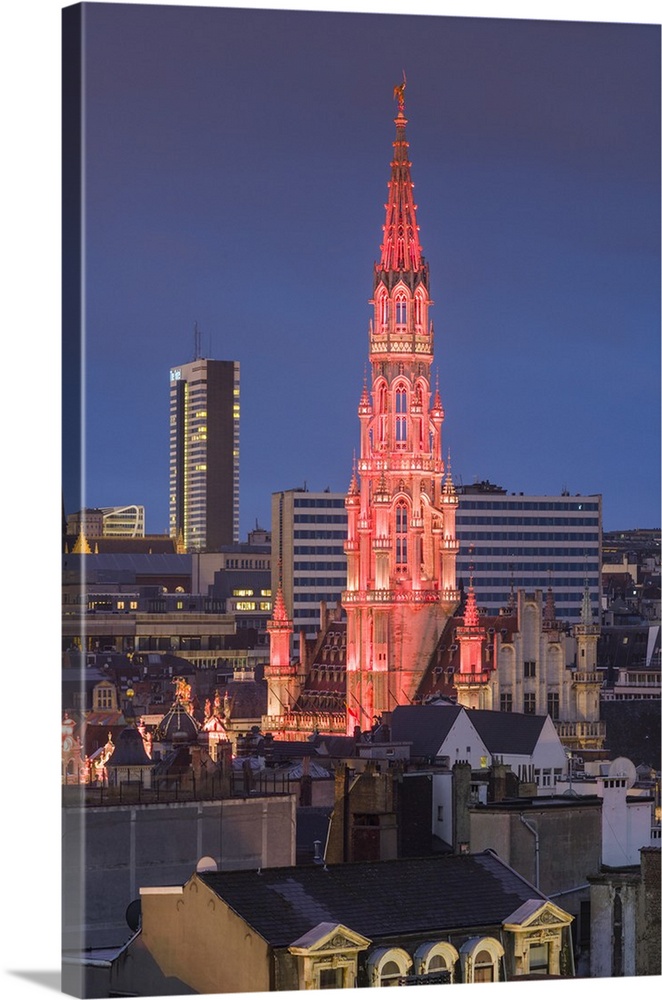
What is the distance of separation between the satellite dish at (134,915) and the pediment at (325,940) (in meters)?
3.65

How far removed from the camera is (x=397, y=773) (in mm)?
41094

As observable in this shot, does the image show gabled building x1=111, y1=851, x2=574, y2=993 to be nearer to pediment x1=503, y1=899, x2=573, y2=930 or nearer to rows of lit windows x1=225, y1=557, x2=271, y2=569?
pediment x1=503, y1=899, x2=573, y2=930

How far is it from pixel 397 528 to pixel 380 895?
55973 millimetres

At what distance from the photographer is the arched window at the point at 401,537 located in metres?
85.8

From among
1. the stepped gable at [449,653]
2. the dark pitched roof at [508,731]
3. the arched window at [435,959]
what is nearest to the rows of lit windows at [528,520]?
the stepped gable at [449,653]

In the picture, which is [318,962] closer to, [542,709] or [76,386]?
[76,386]

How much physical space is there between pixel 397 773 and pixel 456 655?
4187 centimetres

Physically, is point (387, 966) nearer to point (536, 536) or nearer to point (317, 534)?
point (317, 534)

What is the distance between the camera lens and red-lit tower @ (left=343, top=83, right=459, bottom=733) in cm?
8281

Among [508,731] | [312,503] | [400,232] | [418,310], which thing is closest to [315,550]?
[312,503]

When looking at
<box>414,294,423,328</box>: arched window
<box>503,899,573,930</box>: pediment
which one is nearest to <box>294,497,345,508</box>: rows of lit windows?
<box>414,294,423,328</box>: arched window

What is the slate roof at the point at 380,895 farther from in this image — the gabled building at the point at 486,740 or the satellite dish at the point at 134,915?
the gabled building at the point at 486,740

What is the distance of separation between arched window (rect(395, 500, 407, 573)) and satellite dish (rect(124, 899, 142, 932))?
52012 millimetres
